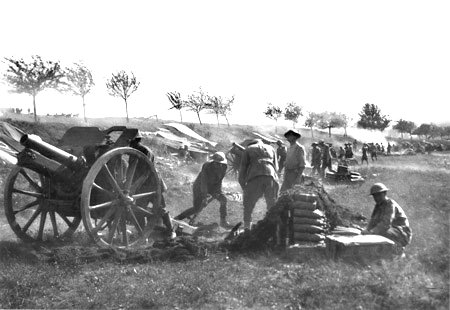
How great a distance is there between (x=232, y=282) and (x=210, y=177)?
13.6 feet

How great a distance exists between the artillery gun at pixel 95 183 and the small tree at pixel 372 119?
81.0m

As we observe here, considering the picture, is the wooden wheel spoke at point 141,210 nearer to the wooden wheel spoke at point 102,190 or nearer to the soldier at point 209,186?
the wooden wheel spoke at point 102,190

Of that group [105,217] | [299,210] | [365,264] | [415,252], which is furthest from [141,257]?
[415,252]

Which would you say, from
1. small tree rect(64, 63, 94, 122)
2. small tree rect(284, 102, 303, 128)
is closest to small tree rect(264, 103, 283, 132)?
small tree rect(284, 102, 303, 128)

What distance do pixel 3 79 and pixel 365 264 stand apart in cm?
3405

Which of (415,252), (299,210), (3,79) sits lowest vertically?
(415,252)

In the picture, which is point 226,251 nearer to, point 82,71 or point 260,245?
point 260,245

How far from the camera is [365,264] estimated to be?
5.42 meters

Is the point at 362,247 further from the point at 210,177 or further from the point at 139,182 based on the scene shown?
the point at 210,177

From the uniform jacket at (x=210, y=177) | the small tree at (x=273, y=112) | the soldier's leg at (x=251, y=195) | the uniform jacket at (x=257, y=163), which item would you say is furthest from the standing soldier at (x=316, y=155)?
the small tree at (x=273, y=112)

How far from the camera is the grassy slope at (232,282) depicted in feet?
14.4

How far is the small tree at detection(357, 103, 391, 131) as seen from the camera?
82750 mm

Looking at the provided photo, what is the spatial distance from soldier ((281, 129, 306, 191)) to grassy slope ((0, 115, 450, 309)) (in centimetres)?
293

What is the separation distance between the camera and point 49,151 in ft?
20.9
